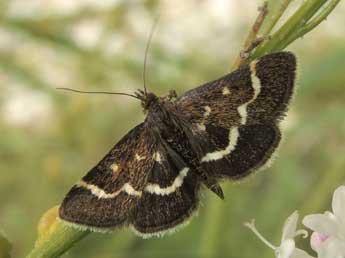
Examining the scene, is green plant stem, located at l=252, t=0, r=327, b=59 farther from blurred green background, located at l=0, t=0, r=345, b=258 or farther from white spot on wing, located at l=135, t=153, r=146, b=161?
blurred green background, located at l=0, t=0, r=345, b=258

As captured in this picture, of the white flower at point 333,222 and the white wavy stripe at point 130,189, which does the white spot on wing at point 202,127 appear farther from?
the white flower at point 333,222

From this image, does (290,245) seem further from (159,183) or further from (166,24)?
(166,24)

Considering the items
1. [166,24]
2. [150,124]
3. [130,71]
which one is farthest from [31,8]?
[150,124]

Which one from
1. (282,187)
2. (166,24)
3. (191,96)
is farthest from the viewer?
(166,24)

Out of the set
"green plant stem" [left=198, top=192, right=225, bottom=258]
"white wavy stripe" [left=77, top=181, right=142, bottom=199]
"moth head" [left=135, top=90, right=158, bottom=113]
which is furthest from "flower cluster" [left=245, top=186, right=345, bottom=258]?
"green plant stem" [left=198, top=192, right=225, bottom=258]

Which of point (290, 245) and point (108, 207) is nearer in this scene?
point (290, 245)

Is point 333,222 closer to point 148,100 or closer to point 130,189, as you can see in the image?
point 130,189

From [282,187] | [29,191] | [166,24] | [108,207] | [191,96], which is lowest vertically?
[29,191]
